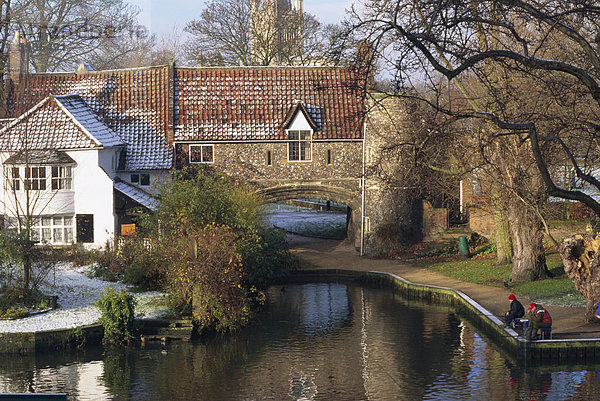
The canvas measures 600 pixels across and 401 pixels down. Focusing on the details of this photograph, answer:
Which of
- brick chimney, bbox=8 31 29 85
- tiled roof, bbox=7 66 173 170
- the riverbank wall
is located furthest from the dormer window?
brick chimney, bbox=8 31 29 85

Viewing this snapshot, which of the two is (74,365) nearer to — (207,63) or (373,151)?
(373,151)

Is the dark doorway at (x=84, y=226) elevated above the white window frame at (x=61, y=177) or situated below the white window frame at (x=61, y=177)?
below

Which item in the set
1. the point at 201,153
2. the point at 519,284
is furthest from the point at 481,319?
the point at 201,153

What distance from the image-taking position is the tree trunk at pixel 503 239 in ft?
119

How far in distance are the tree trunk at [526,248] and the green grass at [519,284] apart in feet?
1.58

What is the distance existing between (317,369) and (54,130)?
22807 mm

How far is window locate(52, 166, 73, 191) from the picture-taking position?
3972 centimetres

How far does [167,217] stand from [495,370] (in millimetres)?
15014

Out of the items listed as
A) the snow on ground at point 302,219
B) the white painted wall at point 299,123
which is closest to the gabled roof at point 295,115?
the white painted wall at point 299,123

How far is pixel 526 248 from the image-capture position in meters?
32.8

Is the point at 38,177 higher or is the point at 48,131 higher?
the point at 48,131

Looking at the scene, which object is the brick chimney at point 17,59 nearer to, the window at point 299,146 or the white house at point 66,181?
the white house at point 66,181

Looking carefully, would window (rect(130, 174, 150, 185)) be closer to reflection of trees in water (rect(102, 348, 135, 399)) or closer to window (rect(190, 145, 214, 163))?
window (rect(190, 145, 214, 163))

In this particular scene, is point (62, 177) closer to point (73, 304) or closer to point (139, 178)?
point (139, 178)
